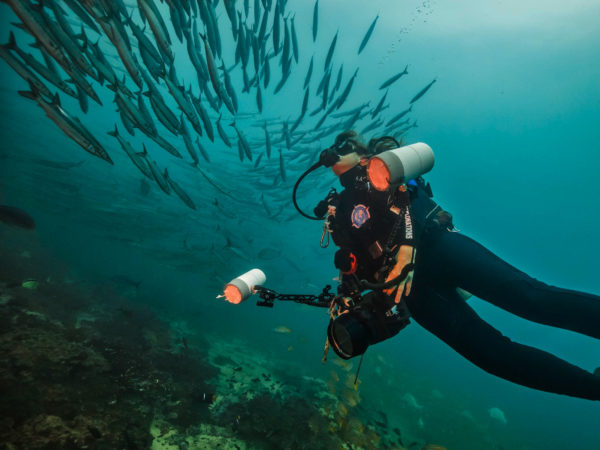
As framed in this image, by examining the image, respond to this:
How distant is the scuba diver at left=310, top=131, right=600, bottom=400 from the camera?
204 cm

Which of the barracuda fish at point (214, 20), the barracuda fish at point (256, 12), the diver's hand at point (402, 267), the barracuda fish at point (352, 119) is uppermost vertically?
the barracuda fish at point (352, 119)

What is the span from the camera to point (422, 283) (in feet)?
9.89

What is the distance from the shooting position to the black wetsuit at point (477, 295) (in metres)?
2.39

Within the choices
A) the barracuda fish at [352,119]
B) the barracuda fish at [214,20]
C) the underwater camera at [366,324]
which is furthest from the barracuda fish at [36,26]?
the barracuda fish at [352,119]

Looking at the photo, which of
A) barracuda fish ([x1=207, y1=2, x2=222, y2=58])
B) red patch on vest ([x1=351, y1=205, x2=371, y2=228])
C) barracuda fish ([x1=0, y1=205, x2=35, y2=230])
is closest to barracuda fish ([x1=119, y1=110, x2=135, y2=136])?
barracuda fish ([x1=207, y1=2, x2=222, y2=58])

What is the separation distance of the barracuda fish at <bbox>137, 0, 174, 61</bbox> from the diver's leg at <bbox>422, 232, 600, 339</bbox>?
17.8 feet

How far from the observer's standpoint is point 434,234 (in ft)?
9.62

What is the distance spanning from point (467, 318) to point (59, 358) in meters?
7.50

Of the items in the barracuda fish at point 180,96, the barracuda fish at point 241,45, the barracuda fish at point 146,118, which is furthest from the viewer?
the barracuda fish at point 241,45

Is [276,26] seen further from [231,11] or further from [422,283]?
[422,283]

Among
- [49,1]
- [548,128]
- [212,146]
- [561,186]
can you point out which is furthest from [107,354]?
[561,186]

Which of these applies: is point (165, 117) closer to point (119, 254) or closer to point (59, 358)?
point (59, 358)

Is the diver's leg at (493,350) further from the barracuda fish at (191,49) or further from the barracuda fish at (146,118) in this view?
the barracuda fish at (191,49)

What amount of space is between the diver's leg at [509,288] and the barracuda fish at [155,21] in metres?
5.43
